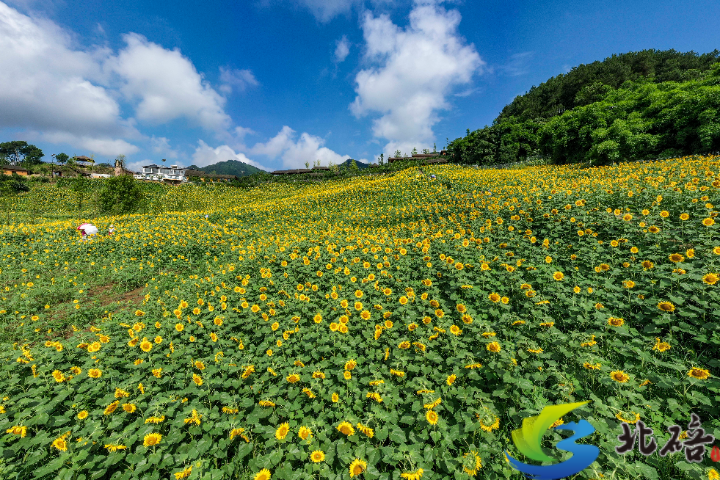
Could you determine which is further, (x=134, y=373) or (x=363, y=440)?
(x=134, y=373)

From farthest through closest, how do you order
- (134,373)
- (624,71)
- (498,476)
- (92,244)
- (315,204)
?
(624,71)
(315,204)
(92,244)
(134,373)
(498,476)

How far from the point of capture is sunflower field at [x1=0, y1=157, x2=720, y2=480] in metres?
2.46

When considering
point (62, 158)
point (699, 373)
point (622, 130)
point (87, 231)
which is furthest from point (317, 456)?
point (62, 158)

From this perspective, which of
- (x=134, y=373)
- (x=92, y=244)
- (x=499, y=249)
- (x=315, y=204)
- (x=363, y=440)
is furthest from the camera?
(x=315, y=204)

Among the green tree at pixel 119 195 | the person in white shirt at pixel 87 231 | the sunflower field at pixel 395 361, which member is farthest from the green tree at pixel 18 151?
the sunflower field at pixel 395 361

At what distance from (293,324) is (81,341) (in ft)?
10.9

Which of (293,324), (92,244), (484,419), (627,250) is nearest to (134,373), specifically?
(293,324)

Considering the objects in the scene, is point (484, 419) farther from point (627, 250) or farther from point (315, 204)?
point (315, 204)

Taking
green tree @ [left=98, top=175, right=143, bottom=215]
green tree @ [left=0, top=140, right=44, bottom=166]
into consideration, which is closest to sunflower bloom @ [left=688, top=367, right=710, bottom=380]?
green tree @ [left=98, top=175, right=143, bottom=215]

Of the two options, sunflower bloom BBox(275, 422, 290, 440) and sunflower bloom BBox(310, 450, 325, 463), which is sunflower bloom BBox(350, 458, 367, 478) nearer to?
sunflower bloom BBox(310, 450, 325, 463)

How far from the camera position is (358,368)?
329 centimetres

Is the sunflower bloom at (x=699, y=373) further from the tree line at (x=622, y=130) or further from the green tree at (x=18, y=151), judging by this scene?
the green tree at (x=18, y=151)

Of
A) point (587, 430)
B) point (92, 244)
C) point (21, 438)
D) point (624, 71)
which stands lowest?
point (587, 430)

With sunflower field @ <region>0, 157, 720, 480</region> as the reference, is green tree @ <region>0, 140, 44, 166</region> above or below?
above
